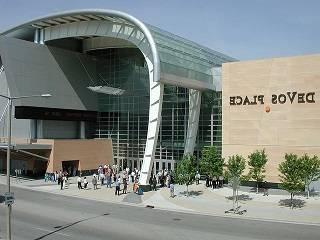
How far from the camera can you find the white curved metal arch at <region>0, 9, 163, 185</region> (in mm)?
38531

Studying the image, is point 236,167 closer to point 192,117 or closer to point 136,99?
point 192,117

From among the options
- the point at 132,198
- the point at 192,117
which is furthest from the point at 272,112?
the point at 132,198

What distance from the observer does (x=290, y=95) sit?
36.6 m

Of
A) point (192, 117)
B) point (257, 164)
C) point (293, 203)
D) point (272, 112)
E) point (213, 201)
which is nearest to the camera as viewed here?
point (293, 203)

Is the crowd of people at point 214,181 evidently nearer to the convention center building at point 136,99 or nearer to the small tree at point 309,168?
the convention center building at point 136,99

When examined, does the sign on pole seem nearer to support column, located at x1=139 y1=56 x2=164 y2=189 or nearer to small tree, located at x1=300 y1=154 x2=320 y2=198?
small tree, located at x1=300 y1=154 x2=320 y2=198

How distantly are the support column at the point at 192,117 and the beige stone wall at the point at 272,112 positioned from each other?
5.88 m

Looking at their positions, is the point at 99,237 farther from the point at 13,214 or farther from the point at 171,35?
the point at 171,35

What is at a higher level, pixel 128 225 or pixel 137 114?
pixel 137 114

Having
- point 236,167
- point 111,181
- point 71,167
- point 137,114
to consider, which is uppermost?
point 137,114

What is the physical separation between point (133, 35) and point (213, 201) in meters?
17.7

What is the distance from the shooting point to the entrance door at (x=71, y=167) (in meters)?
49.5

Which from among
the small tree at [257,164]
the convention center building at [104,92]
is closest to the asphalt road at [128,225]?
the small tree at [257,164]

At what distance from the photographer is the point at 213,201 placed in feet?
108
